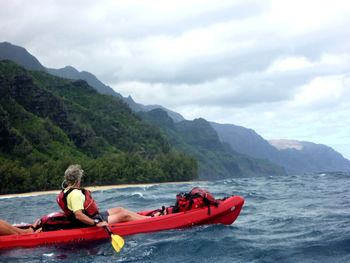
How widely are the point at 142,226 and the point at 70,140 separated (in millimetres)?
89789

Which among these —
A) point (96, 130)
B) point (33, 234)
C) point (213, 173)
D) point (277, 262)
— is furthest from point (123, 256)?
point (213, 173)

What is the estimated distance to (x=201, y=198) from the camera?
38.3 feet

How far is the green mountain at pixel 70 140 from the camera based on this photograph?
223 feet

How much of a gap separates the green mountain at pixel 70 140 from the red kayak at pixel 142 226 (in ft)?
168

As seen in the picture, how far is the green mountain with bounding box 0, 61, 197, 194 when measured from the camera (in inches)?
2677

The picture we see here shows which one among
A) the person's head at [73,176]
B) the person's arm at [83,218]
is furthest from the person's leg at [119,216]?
the person's head at [73,176]

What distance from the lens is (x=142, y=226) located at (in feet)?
35.2

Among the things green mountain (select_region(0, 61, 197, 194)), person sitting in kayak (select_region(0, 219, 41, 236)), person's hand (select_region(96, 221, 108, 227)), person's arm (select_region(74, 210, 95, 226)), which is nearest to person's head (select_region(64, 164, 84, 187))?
person's arm (select_region(74, 210, 95, 226))

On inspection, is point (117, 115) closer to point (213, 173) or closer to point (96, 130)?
point (96, 130)

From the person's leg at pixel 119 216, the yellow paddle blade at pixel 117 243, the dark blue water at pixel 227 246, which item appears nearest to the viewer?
the dark blue water at pixel 227 246

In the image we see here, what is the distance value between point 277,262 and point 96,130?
108m

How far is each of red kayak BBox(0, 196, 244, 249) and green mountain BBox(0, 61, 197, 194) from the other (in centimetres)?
5135

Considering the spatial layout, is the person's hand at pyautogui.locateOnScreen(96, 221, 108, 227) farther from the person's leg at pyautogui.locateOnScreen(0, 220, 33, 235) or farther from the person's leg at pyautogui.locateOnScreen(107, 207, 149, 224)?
the person's leg at pyautogui.locateOnScreen(0, 220, 33, 235)

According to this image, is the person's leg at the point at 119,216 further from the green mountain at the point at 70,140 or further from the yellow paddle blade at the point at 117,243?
the green mountain at the point at 70,140
